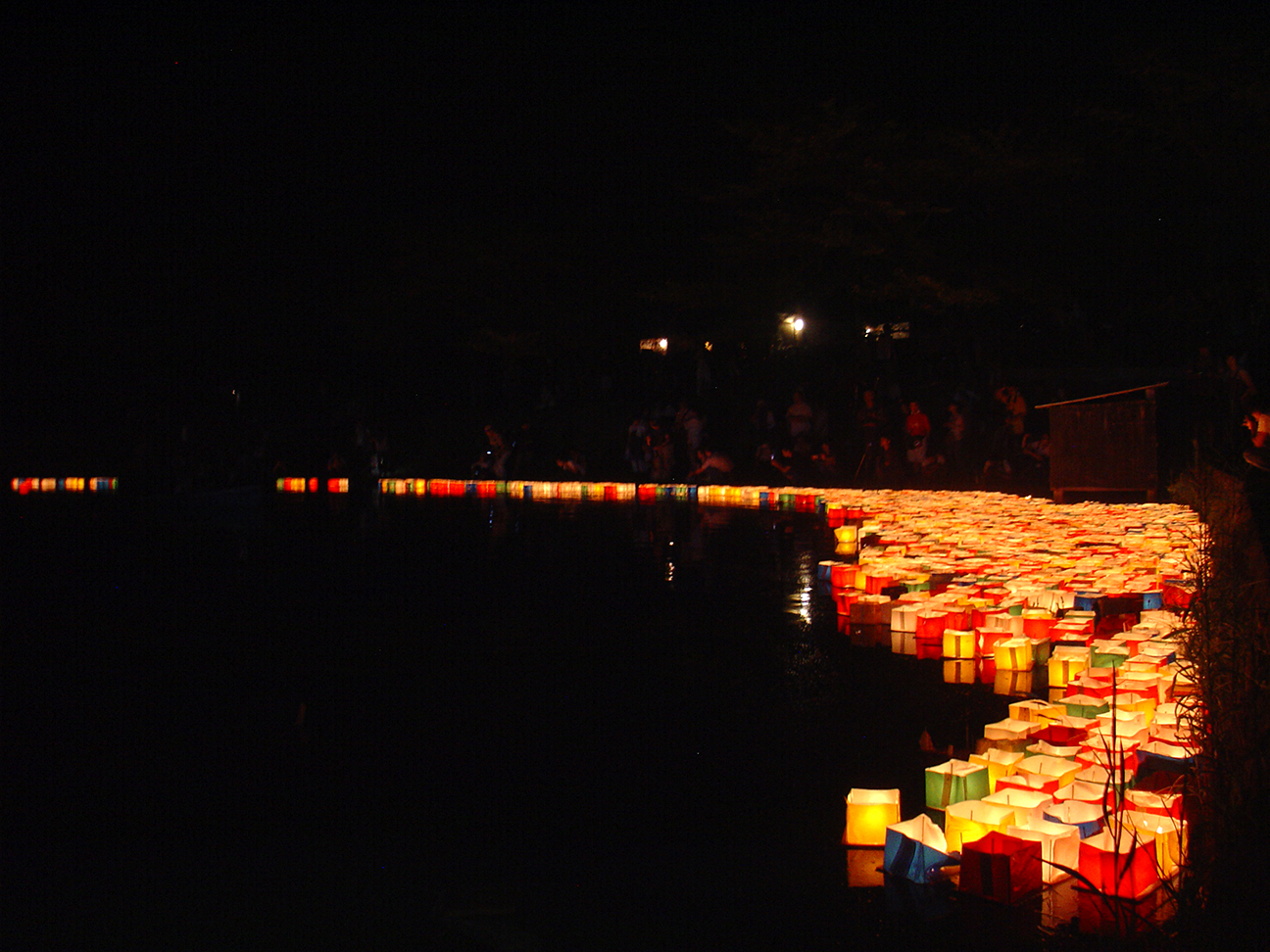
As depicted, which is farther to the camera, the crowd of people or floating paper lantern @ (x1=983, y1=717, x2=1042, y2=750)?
the crowd of people

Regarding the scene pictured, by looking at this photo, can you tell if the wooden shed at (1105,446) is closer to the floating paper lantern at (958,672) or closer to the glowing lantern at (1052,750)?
the floating paper lantern at (958,672)

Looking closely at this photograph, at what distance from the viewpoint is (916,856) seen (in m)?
2.77

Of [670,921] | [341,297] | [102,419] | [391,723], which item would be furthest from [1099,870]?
[102,419]

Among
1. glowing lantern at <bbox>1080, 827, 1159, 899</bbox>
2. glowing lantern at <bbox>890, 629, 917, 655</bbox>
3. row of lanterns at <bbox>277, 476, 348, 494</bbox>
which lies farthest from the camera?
row of lanterns at <bbox>277, 476, 348, 494</bbox>

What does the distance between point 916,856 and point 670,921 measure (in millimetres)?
622

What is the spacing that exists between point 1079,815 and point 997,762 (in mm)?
462

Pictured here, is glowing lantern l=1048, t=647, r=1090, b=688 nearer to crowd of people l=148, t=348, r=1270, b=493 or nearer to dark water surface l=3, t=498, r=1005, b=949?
dark water surface l=3, t=498, r=1005, b=949

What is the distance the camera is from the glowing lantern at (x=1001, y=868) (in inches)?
104

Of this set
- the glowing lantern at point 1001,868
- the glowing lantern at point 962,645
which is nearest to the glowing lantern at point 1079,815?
the glowing lantern at point 1001,868

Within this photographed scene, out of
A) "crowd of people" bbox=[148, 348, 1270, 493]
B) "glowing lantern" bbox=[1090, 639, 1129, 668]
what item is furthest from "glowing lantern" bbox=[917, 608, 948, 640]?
"crowd of people" bbox=[148, 348, 1270, 493]

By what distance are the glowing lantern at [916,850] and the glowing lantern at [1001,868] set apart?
0.28ft

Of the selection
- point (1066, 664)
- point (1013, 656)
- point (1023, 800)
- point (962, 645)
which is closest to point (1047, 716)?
point (1066, 664)

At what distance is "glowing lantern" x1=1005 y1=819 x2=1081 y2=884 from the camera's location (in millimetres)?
2670

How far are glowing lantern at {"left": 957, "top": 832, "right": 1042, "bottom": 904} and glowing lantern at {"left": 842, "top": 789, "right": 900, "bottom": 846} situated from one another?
315 mm
